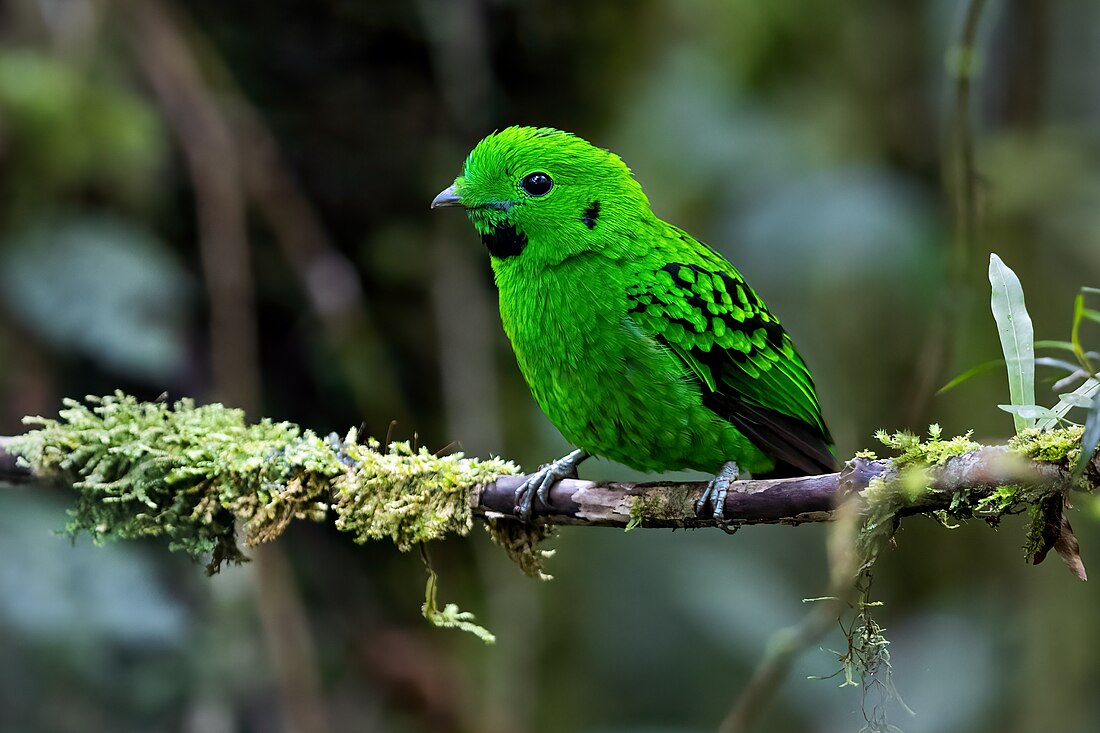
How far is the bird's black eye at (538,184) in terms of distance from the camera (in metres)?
3.26

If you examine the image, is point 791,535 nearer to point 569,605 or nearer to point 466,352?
point 569,605

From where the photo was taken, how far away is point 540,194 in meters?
3.26

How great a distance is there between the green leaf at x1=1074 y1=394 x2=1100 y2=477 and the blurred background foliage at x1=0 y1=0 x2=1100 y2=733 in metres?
2.51

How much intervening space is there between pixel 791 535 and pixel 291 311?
302 centimetres

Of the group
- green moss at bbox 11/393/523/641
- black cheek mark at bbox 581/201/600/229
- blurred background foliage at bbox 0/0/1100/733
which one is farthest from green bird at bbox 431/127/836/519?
blurred background foliage at bbox 0/0/1100/733

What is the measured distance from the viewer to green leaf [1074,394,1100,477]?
1.75m

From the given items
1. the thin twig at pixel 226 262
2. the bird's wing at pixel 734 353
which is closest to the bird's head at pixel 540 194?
the bird's wing at pixel 734 353

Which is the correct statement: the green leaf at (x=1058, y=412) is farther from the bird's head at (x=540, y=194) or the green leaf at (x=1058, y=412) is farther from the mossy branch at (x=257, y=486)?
the bird's head at (x=540, y=194)

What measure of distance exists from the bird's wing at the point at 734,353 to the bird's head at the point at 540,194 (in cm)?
24

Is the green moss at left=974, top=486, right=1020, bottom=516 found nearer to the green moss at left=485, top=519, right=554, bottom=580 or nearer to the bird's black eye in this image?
the green moss at left=485, top=519, right=554, bottom=580

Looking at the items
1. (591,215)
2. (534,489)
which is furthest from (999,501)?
(591,215)

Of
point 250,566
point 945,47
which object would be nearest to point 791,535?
point 945,47

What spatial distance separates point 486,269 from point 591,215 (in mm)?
1954

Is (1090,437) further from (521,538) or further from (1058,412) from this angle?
(521,538)
